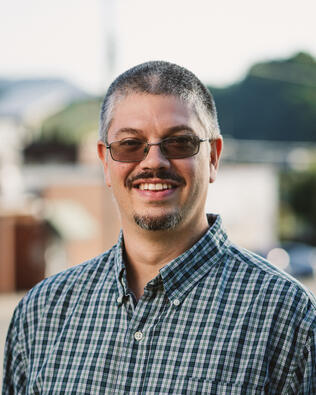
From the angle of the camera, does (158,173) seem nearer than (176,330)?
No

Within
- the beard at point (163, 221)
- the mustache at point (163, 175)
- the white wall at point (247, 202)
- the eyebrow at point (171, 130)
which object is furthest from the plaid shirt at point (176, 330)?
the white wall at point (247, 202)

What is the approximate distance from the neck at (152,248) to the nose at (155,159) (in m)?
0.24

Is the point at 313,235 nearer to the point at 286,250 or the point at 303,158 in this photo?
the point at 303,158

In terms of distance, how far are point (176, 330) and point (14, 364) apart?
30.3 inches

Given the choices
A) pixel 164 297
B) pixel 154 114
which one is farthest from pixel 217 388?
pixel 154 114

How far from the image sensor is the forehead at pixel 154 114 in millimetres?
2275

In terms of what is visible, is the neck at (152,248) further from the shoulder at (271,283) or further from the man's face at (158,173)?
the shoulder at (271,283)

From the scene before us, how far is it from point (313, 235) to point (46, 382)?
37.3m

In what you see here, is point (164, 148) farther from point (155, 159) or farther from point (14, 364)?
point (14, 364)

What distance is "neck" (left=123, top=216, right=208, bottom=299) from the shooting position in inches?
90.7

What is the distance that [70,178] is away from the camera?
2250cm

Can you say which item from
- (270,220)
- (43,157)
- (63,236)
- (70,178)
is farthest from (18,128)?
(270,220)

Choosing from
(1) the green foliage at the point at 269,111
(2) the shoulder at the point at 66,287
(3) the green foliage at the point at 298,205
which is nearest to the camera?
(2) the shoulder at the point at 66,287

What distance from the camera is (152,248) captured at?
233 cm
